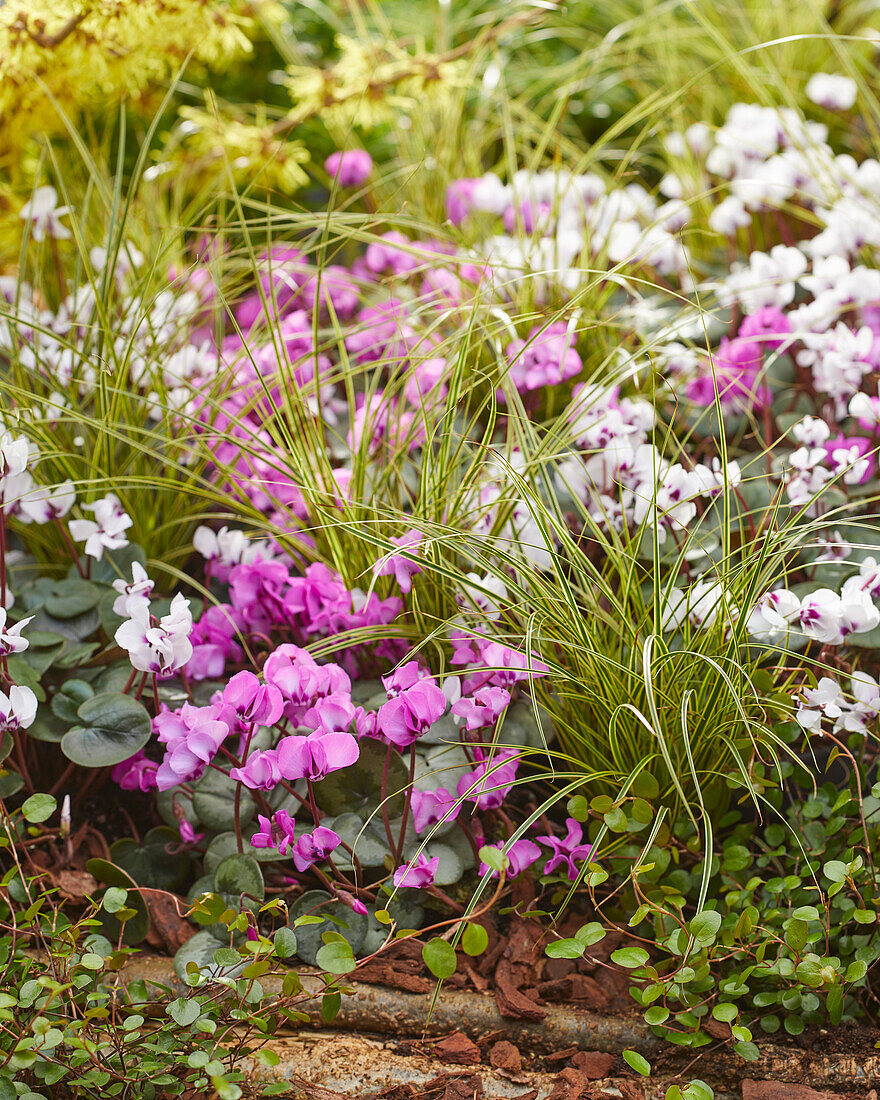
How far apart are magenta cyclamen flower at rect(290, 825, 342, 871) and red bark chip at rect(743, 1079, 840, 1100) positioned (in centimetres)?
58

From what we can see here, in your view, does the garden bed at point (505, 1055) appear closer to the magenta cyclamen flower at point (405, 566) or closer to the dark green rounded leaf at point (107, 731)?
the dark green rounded leaf at point (107, 731)

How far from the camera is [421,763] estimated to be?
1.29 metres

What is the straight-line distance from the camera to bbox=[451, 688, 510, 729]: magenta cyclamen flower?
46.8 inches

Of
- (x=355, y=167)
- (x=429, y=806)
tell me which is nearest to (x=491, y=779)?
(x=429, y=806)

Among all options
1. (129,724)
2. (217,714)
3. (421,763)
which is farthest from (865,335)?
(129,724)

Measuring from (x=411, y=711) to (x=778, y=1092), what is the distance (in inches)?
24.8

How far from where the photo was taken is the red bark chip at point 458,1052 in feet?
3.67

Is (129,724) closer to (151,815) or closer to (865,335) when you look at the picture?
(151,815)

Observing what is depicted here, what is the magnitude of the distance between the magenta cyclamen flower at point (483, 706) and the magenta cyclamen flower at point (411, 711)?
0.09 meters

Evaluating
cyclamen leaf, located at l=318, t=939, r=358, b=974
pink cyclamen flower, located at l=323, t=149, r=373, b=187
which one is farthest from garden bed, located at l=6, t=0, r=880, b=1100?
pink cyclamen flower, located at l=323, t=149, r=373, b=187

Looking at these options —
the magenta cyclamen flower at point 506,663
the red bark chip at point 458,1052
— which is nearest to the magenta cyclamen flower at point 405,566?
the magenta cyclamen flower at point 506,663

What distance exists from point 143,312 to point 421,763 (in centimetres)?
91

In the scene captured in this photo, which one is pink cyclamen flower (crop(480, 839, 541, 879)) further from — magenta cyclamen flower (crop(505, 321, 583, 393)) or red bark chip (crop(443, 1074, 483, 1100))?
magenta cyclamen flower (crop(505, 321, 583, 393))

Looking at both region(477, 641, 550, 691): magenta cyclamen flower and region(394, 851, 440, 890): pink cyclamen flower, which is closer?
region(394, 851, 440, 890): pink cyclamen flower
